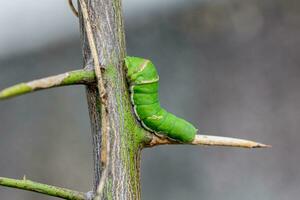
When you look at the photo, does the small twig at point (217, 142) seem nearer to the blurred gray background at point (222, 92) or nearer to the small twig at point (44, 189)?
the small twig at point (44, 189)

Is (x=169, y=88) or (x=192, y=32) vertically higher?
(x=192, y=32)

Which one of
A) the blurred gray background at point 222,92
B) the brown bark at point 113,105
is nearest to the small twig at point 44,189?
the brown bark at point 113,105

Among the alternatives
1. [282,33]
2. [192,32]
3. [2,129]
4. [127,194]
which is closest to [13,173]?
[2,129]

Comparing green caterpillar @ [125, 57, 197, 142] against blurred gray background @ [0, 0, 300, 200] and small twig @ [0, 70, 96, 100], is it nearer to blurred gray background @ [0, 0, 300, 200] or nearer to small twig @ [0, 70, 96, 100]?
small twig @ [0, 70, 96, 100]

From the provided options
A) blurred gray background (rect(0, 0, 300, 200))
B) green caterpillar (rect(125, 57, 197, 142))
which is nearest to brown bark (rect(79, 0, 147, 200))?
green caterpillar (rect(125, 57, 197, 142))

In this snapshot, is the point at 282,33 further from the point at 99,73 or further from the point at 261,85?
the point at 99,73
